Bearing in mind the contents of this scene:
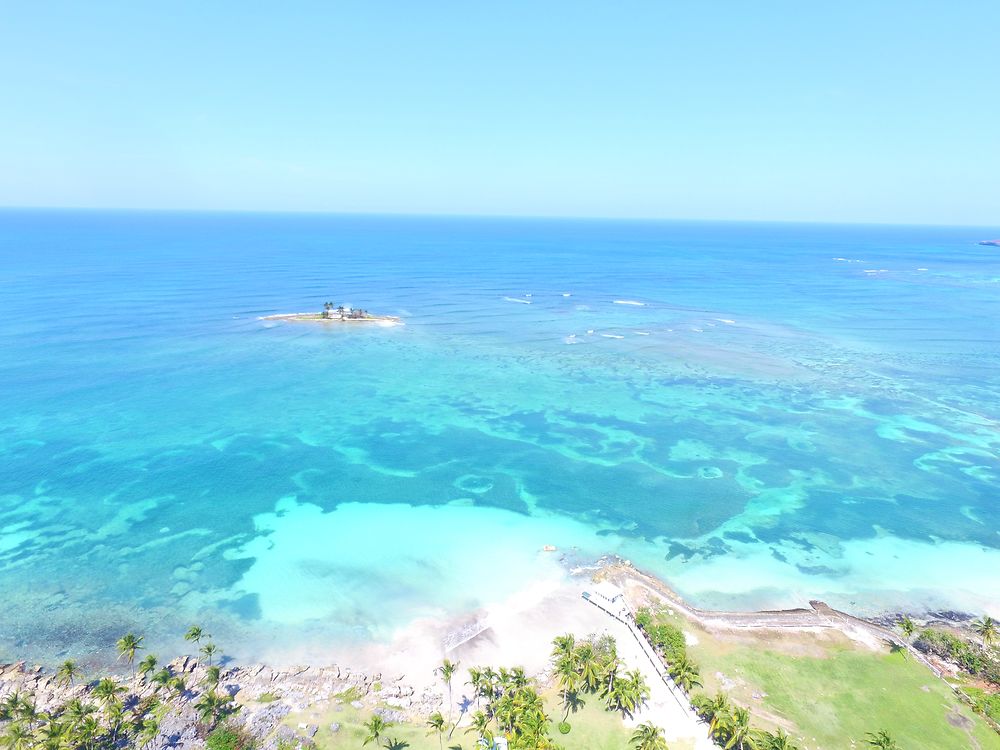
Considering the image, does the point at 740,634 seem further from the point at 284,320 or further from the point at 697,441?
the point at 284,320

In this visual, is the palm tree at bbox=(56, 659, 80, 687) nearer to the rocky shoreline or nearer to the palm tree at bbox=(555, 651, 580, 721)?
the rocky shoreline

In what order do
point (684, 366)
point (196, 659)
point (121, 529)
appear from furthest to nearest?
point (684, 366) → point (121, 529) → point (196, 659)

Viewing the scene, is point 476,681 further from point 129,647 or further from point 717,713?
point 129,647

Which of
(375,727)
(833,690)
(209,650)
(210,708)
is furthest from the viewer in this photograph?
(209,650)

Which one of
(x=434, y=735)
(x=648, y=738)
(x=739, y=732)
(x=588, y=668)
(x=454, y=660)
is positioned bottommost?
(x=454, y=660)

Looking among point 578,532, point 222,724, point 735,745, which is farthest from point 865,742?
point 222,724

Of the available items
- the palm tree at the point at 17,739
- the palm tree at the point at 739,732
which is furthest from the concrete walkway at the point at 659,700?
the palm tree at the point at 17,739

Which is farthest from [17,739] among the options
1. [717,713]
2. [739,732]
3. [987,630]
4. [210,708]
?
[987,630]

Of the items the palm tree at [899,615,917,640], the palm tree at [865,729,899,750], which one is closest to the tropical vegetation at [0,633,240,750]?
the palm tree at [865,729,899,750]
